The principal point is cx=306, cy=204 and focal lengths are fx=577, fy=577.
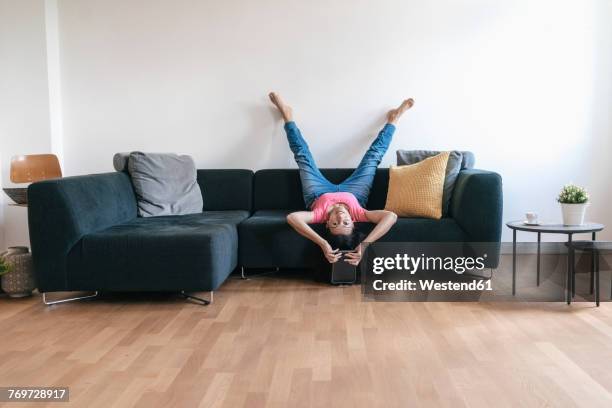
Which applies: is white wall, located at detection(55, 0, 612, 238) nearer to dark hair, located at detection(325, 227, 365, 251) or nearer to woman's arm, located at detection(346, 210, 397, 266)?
woman's arm, located at detection(346, 210, 397, 266)

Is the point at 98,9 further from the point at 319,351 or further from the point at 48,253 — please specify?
the point at 319,351

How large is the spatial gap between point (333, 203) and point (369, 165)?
57 cm

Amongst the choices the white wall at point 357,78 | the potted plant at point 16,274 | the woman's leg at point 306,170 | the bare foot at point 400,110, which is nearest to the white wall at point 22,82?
the white wall at point 357,78

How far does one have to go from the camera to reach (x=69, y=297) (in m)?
3.45

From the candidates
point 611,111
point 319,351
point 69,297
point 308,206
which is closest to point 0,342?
point 69,297

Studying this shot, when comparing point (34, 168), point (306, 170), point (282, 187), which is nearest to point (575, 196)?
point (306, 170)

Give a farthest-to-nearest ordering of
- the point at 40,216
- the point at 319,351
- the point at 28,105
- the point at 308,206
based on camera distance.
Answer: the point at 28,105 < the point at 308,206 < the point at 40,216 < the point at 319,351

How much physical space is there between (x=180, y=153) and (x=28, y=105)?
1.23 meters

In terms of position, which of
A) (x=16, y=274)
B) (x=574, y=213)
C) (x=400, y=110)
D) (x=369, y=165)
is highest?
(x=400, y=110)

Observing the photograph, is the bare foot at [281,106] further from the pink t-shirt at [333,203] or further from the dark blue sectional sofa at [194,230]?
the pink t-shirt at [333,203]

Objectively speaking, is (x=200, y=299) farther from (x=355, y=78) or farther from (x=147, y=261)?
(x=355, y=78)

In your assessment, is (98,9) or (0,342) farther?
(98,9)

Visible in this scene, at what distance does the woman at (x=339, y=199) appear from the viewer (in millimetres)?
3639

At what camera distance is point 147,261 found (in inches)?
125
